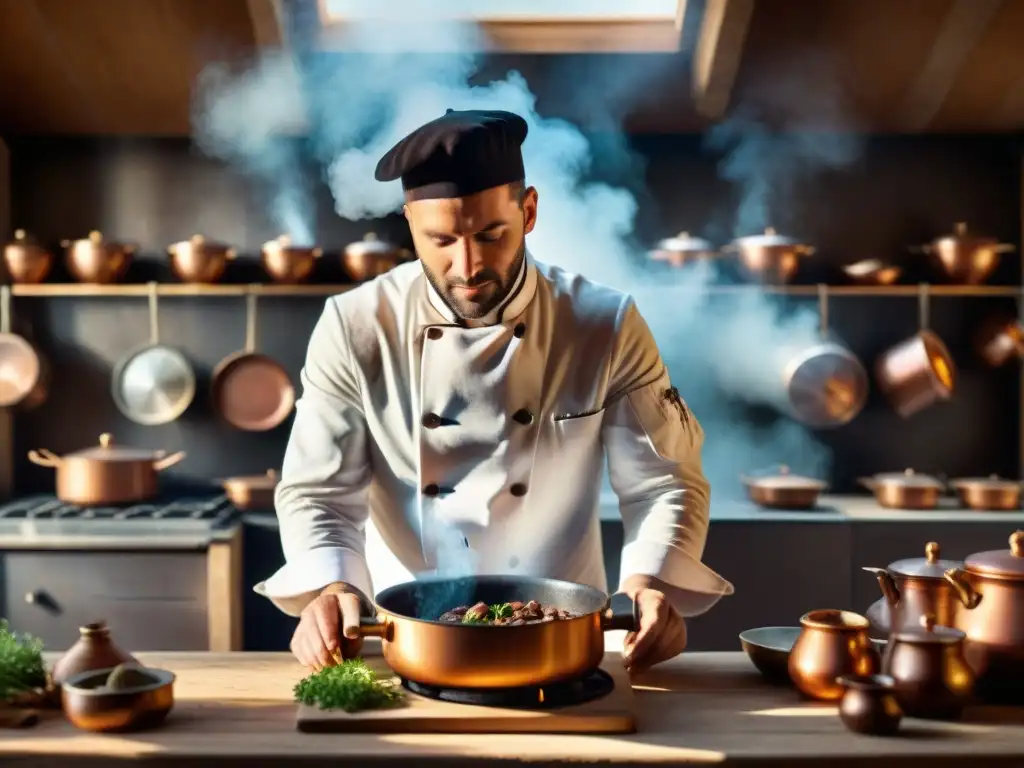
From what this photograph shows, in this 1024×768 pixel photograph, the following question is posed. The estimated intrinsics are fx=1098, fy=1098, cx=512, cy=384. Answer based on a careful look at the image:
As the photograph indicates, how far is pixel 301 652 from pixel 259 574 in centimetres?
242

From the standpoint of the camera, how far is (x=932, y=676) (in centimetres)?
165

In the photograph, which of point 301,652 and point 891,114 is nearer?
point 301,652

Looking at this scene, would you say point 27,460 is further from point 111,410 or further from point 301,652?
point 301,652

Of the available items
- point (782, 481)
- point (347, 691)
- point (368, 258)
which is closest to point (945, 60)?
point (782, 481)

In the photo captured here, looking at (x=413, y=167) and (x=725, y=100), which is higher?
(x=725, y=100)

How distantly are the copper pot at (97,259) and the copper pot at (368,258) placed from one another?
919 mm

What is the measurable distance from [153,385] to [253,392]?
42cm

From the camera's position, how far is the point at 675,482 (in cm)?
229

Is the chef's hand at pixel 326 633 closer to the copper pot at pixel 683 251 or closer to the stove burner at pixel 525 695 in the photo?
the stove burner at pixel 525 695

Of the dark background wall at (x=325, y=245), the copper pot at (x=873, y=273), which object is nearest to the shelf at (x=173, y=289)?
the dark background wall at (x=325, y=245)

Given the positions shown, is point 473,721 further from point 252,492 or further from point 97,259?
point 97,259

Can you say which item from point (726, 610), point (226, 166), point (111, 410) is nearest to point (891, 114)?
point (726, 610)

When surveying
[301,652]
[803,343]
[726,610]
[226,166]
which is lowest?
[726,610]

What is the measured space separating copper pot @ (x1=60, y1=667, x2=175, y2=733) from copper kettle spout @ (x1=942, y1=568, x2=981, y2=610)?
123cm
